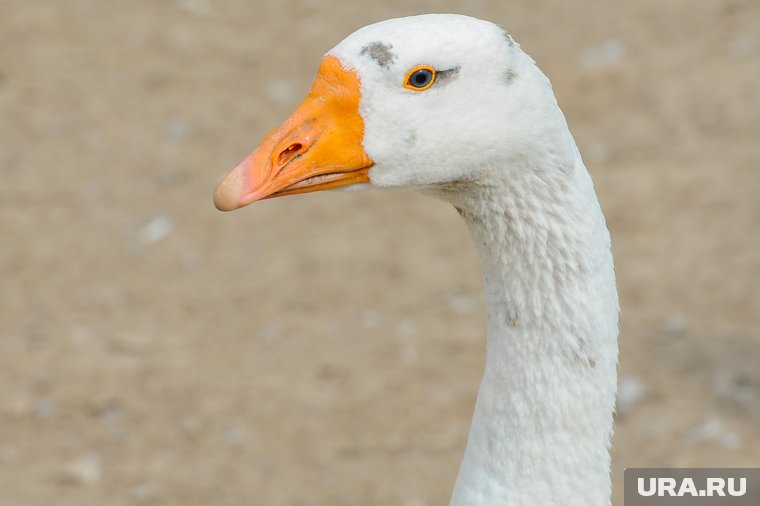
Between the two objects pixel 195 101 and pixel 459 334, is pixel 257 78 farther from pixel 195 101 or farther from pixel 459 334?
pixel 459 334

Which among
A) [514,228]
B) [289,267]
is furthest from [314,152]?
[289,267]

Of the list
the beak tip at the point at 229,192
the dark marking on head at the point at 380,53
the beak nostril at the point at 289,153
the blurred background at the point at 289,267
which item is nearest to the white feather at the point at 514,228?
the dark marking on head at the point at 380,53

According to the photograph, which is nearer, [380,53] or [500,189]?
[380,53]

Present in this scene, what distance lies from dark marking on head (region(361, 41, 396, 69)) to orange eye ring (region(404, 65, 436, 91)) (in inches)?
2.1

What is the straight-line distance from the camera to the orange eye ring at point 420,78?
279 centimetres

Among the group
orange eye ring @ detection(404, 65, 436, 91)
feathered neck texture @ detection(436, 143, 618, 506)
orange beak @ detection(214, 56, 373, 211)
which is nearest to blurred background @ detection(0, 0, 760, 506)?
feathered neck texture @ detection(436, 143, 618, 506)

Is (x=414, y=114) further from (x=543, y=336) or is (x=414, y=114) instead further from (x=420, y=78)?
(x=543, y=336)

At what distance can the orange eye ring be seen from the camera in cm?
279

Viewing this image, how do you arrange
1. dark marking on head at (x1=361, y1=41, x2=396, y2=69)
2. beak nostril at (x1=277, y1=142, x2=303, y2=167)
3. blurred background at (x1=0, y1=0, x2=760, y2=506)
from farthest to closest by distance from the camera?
blurred background at (x1=0, y1=0, x2=760, y2=506) → beak nostril at (x1=277, y1=142, x2=303, y2=167) → dark marking on head at (x1=361, y1=41, x2=396, y2=69)

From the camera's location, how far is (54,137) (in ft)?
28.5

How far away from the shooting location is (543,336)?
299cm

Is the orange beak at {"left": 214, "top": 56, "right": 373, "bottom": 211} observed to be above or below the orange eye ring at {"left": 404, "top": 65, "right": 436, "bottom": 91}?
below

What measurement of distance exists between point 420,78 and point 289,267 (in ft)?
15.2

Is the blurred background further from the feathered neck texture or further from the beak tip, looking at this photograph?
the beak tip
